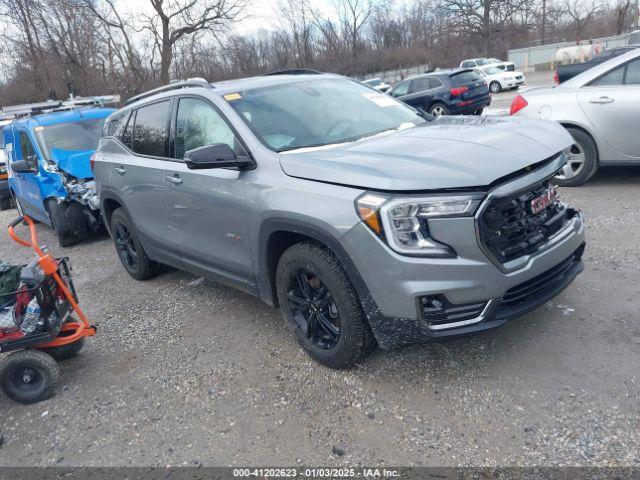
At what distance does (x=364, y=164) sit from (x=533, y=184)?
0.95 m

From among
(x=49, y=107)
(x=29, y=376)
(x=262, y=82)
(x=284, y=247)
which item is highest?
(x=262, y=82)

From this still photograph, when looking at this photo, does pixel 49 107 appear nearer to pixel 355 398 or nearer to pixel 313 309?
pixel 313 309

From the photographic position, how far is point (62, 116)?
826 centimetres

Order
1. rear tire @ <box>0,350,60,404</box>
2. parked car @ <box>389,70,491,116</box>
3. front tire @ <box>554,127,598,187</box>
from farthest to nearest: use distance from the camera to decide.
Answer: parked car @ <box>389,70,491,116</box>, front tire @ <box>554,127,598,187</box>, rear tire @ <box>0,350,60,404</box>

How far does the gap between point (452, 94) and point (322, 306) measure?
14.1m

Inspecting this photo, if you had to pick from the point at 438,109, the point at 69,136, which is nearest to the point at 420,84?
the point at 438,109

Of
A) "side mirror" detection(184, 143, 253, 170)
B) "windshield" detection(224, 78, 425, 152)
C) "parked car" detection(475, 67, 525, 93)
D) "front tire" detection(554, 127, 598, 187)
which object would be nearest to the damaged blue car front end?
"windshield" detection(224, 78, 425, 152)

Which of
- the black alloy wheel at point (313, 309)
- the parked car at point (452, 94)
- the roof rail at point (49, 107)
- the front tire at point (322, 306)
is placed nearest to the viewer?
the front tire at point (322, 306)

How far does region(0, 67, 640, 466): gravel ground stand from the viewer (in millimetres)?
2713

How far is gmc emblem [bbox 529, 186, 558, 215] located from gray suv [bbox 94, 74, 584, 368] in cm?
2

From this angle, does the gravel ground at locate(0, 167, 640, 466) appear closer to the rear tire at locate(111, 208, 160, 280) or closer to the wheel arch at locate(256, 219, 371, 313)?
the wheel arch at locate(256, 219, 371, 313)

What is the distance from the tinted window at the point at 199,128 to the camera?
12.6ft

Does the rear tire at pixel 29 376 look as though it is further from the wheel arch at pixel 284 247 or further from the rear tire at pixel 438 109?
the rear tire at pixel 438 109

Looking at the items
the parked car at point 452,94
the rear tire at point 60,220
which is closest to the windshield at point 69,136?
the rear tire at point 60,220
